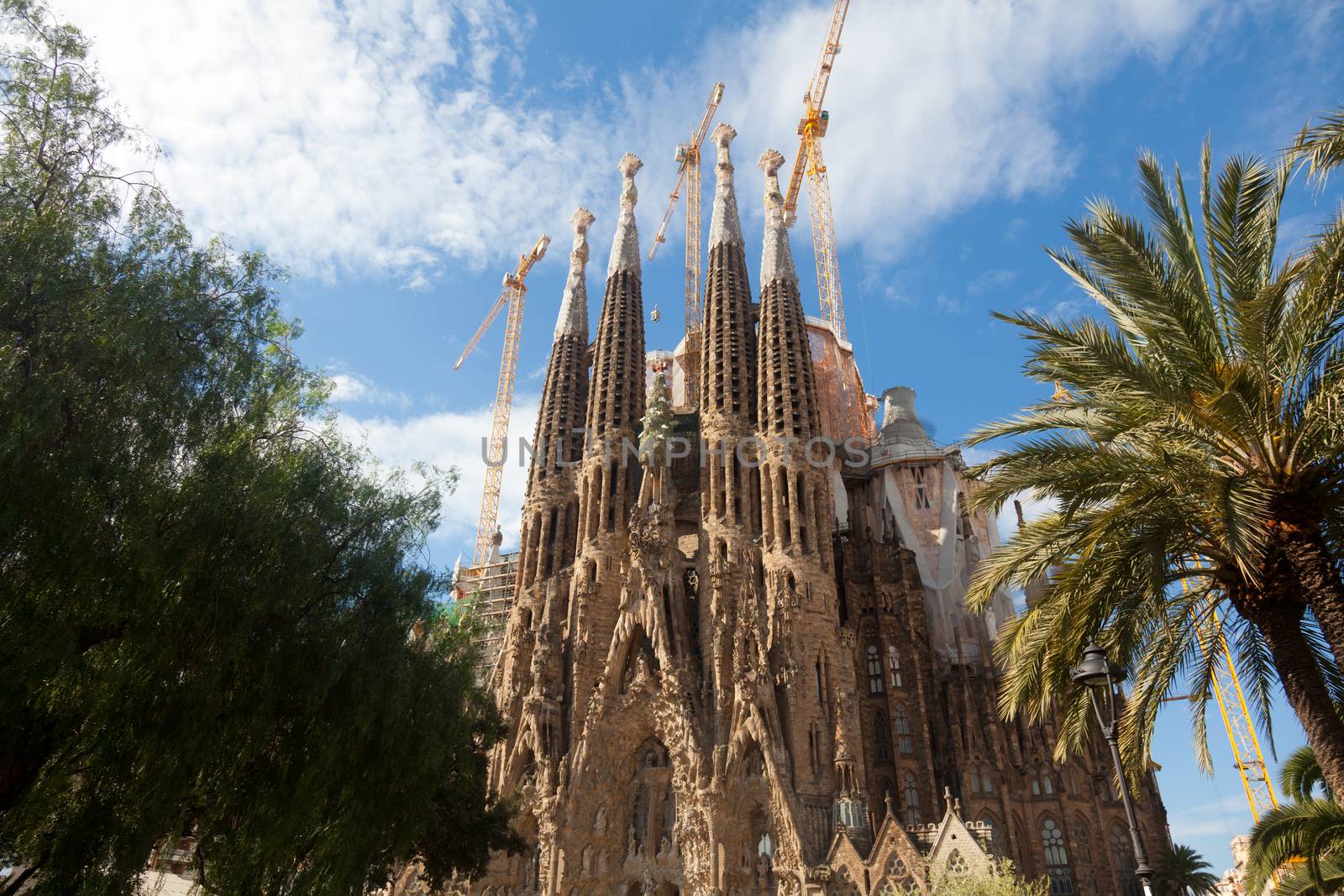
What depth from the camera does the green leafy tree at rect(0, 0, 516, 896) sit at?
401 inches

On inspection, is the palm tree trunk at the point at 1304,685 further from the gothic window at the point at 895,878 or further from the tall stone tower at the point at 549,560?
the tall stone tower at the point at 549,560

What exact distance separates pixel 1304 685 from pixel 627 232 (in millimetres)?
44153

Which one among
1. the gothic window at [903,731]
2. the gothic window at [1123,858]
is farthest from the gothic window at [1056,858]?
the gothic window at [903,731]

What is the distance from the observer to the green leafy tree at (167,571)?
10.2 m

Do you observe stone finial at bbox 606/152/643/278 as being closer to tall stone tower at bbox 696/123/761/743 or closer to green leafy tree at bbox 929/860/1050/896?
tall stone tower at bbox 696/123/761/743

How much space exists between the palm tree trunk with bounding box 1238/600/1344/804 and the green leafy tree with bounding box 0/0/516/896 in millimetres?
11692

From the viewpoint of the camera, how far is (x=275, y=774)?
12.6 m

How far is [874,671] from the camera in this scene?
36.0 metres

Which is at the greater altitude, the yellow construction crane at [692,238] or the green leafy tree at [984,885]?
the yellow construction crane at [692,238]

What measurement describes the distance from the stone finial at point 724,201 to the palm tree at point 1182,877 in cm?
3214

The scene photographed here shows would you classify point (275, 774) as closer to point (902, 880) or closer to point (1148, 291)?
point (1148, 291)

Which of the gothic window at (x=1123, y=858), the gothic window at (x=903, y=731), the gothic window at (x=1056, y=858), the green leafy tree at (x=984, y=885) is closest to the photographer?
the green leafy tree at (x=984, y=885)

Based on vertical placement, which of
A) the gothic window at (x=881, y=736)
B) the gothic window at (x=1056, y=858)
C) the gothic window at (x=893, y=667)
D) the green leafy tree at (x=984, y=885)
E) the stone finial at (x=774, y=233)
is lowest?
the green leafy tree at (x=984, y=885)

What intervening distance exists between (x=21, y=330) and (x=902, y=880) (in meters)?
26.3
